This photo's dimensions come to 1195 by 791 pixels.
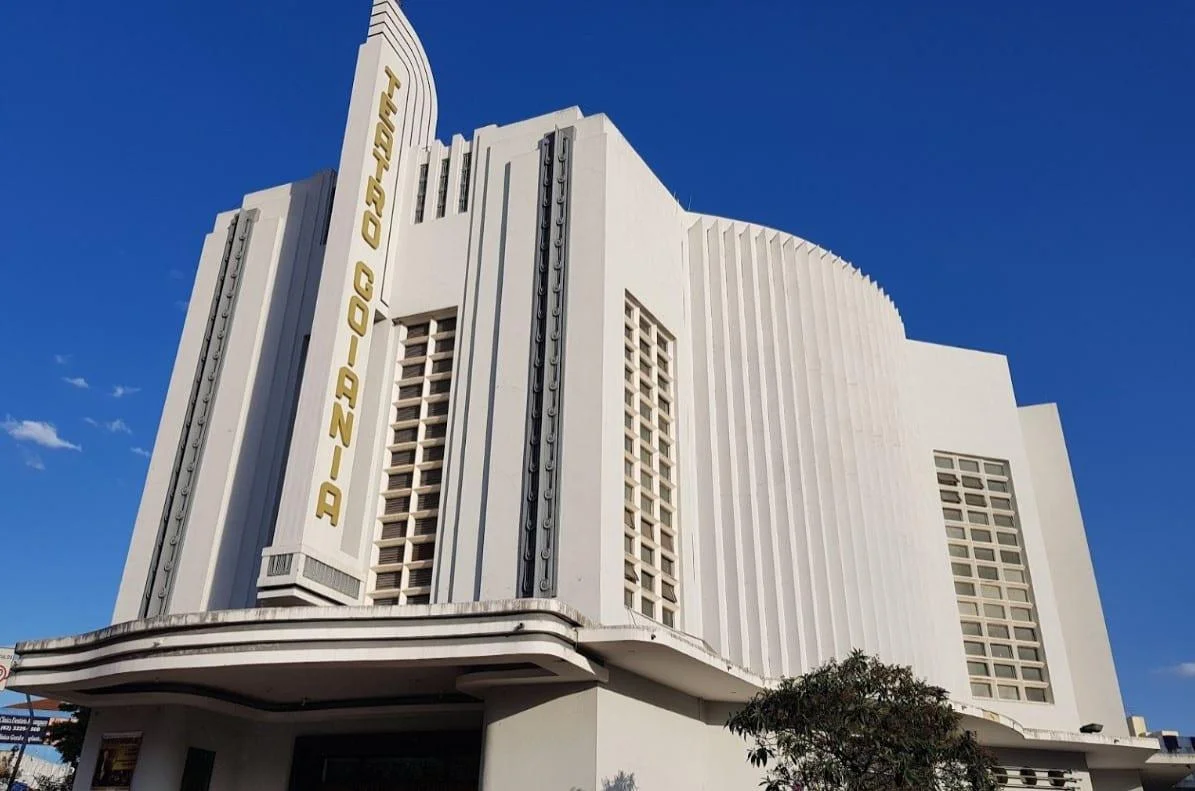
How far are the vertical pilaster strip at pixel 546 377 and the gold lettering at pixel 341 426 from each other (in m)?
4.12

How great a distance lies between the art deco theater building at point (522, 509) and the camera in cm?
1708

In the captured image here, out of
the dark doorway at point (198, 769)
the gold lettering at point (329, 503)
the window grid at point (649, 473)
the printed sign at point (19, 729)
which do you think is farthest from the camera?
the printed sign at point (19, 729)

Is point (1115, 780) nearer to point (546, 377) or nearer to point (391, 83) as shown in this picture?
point (546, 377)

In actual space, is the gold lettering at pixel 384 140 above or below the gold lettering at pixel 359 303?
above

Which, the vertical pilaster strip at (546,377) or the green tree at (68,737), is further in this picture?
the green tree at (68,737)

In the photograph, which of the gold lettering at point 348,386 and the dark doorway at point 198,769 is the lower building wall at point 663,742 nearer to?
the gold lettering at point 348,386

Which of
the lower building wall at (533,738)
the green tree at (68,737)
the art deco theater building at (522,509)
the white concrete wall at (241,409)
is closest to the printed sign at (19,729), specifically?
the green tree at (68,737)

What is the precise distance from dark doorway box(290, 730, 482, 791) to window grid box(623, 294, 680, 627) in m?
4.55

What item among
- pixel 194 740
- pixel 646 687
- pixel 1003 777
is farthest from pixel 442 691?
pixel 1003 777

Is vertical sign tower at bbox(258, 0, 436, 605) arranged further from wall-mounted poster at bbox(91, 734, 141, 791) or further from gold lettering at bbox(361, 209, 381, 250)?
wall-mounted poster at bbox(91, 734, 141, 791)

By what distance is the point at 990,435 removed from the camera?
32.8 m

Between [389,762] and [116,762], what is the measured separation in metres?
5.32

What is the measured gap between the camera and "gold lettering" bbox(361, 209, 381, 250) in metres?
23.0

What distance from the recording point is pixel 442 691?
18812 millimetres
